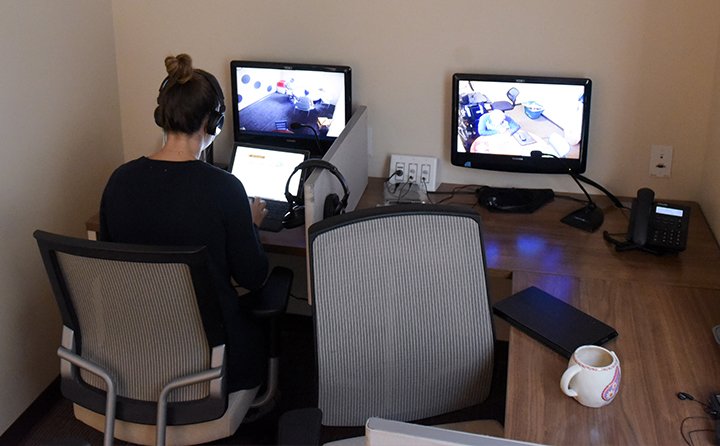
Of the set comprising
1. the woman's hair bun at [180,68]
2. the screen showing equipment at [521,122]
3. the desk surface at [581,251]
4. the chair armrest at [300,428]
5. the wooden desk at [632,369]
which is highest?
the woman's hair bun at [180,68]

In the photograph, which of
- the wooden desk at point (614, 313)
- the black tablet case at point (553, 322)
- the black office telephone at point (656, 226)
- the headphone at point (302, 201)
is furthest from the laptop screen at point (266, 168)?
the black office telephone at point (656, 226)

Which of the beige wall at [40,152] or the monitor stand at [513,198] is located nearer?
the beige wall at [40,152]

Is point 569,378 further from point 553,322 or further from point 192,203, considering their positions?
point 192,203

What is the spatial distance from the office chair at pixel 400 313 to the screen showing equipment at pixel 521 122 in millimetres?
915

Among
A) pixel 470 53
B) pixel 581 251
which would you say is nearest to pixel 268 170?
pixel 470 53

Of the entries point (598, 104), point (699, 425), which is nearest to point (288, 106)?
point (598, 104)

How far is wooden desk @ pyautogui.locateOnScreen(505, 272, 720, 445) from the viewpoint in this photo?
1.62 meters

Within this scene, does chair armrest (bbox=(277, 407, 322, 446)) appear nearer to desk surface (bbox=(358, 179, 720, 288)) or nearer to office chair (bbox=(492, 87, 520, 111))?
desk surface (bbox=(358, 179, 720, 288))

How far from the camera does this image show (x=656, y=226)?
2.41m

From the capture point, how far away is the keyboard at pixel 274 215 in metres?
2.60

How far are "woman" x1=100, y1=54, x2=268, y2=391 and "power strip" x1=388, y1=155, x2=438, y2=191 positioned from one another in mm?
881

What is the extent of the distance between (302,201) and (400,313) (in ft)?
2.62

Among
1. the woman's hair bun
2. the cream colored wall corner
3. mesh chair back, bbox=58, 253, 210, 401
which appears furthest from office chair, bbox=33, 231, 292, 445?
the cream colored wall corner

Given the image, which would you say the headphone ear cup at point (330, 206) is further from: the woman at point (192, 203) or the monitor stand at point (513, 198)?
the monitor stand at point (513, 198)
